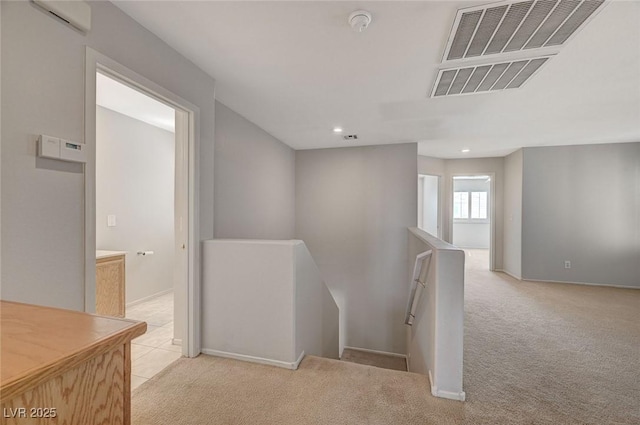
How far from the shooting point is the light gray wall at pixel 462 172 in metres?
5.81

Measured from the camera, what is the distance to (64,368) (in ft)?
1.70

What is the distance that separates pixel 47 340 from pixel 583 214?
660 centimetres

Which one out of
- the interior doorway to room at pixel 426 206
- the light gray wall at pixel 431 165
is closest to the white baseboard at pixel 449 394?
the light gray wall at pixel 431 165

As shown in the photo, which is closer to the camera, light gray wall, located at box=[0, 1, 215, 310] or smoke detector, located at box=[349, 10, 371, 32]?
light gray wall, located at box=[0, 1, 215, 310]

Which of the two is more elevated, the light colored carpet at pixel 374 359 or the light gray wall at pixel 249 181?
the light gray wall at pixel 249 181

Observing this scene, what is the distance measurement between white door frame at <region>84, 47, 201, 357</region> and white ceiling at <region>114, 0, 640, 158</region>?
14.3 inches

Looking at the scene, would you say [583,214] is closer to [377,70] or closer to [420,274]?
[420,274]

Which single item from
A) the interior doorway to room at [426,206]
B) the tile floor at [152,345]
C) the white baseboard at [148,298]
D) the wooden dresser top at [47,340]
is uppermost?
the interior doorway to room at [426,206]

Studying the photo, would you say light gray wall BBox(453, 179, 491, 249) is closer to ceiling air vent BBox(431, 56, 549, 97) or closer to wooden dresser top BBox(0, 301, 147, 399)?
ceiling air vent BBox(431, 56, 549, 97)

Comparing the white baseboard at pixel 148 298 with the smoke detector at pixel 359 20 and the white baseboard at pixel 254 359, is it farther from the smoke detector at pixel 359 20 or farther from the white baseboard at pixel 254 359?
the smoke detector at pixel 359 20

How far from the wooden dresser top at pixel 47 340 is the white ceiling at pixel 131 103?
232 centimetres

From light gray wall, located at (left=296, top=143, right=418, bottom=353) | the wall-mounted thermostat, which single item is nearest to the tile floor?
the wall-mounted thermostat

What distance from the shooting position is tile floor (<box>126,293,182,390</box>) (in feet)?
6.95

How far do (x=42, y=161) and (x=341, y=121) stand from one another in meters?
2.92
